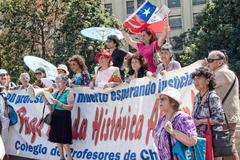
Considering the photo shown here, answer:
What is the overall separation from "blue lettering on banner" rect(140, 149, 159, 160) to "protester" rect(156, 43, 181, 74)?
3.89 ft

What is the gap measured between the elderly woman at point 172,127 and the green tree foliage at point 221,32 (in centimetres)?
2659

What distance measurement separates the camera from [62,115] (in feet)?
28.0

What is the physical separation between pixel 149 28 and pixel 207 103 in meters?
3.48

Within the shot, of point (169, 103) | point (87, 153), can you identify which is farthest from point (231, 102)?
point (87, 153)

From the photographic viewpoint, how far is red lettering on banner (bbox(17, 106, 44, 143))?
10.1 m

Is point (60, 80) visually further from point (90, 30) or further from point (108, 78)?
point (90, 30)

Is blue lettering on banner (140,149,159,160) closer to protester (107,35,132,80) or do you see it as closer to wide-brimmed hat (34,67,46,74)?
protester (107,35,132,80)

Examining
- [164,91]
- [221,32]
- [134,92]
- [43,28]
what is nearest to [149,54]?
[134,92]

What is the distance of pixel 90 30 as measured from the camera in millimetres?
10859

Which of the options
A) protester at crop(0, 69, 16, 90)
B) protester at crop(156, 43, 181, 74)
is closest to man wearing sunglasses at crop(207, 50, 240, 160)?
protester at crop(156, 43, 181, 74)

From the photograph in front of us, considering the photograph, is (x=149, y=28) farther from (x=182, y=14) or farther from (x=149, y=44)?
(x=182, y=14)

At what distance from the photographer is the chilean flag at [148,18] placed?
8887 millimetres

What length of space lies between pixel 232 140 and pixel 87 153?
346cm

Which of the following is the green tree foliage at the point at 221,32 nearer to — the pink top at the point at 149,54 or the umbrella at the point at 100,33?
the umbrella at the point at 100,33
